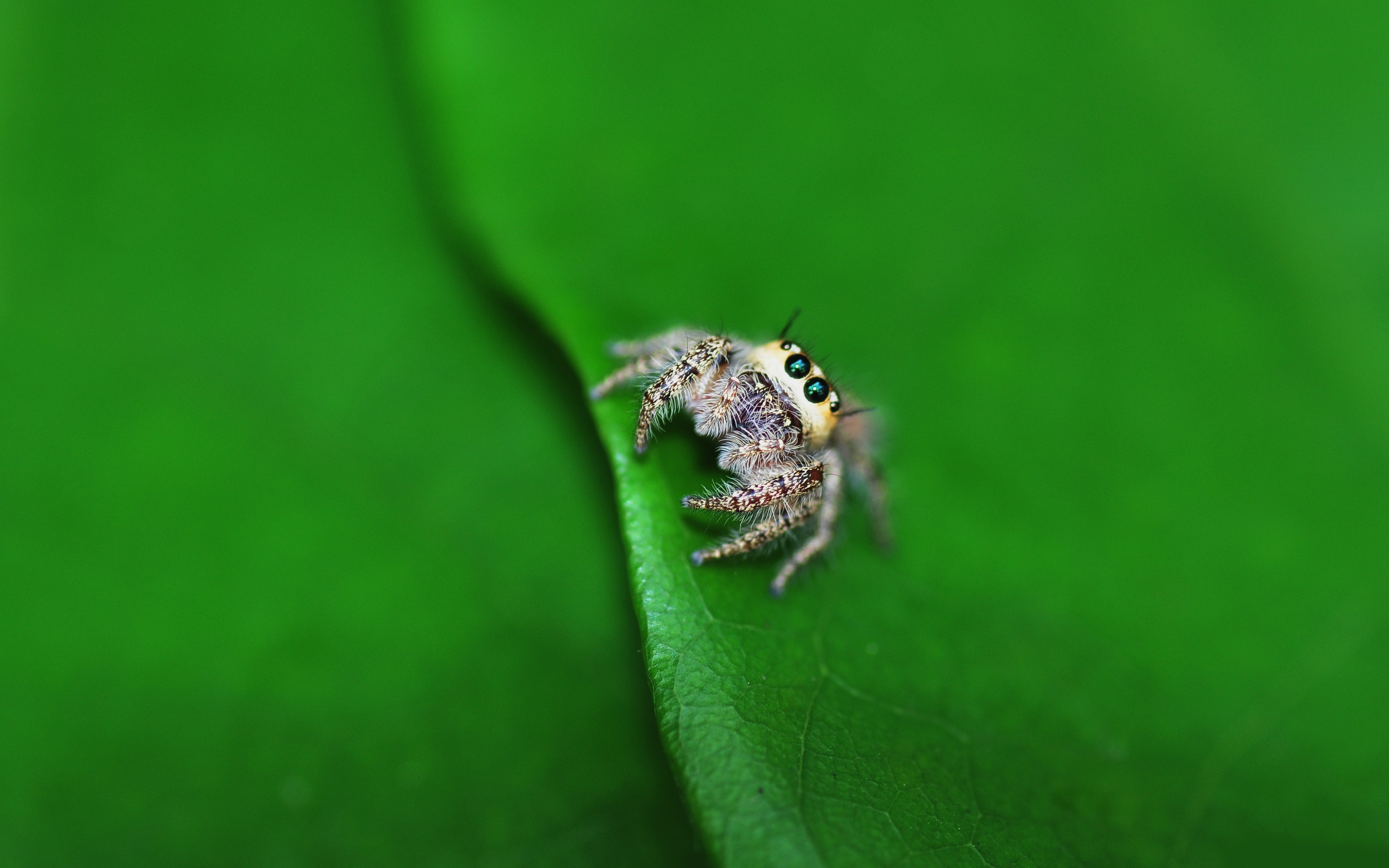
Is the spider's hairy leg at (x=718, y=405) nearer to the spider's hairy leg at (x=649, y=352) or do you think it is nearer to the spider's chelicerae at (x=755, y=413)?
the spider's chelicerae at (x=755, y=413)

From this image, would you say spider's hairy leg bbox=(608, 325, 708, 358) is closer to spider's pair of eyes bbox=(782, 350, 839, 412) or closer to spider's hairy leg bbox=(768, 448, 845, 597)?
spider's pair of eyes bbox=(782, 350, 839, 412)

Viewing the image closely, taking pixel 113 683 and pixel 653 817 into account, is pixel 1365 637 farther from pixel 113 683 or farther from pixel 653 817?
pixel 113 683

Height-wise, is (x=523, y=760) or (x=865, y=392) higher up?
(x=865, y=392)

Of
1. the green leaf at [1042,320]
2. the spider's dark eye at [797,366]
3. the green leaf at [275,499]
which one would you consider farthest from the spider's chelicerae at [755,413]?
the green leaf at [275,499]

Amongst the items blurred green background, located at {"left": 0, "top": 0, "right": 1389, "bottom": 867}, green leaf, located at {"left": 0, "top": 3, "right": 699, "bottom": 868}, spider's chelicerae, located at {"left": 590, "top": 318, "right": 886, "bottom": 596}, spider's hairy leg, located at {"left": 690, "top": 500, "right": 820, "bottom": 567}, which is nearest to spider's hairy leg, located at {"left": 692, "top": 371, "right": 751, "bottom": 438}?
spider's chelicerae, located at {"left": 590, "top": 318, "right": 886, "bottom": 596}

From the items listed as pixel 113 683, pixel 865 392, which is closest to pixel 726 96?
pixel 865 392

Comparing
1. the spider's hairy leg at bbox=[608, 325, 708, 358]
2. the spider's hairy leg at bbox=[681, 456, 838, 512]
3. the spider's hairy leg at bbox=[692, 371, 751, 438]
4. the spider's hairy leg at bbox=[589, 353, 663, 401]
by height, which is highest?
the spider's hairy leg at bbox=[608, 325, 708, 358]

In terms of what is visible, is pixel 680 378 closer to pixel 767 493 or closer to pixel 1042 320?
pixel 767 493
